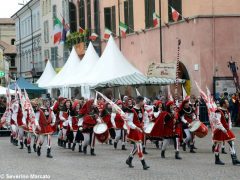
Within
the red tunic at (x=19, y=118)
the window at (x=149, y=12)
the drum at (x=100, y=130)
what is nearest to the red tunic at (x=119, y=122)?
the drum at (x=100, y=130)

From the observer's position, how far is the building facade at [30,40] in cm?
6950

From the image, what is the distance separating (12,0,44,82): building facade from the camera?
6950 cm

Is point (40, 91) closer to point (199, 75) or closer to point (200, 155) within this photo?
point (199, 75)

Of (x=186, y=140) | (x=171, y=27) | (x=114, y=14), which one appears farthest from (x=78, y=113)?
(x=114, y=14)

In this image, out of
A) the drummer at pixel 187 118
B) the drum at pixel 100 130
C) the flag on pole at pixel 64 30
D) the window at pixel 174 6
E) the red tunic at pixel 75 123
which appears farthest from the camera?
the flag on pole at pixel 64 30

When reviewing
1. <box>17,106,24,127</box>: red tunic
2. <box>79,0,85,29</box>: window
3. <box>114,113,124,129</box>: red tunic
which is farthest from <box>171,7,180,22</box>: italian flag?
<box>79,0,85,29</box>: window

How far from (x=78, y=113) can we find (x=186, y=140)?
3.41m

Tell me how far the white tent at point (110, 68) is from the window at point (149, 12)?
596 cm

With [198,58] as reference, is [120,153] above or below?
below

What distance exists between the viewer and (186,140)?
19859mm

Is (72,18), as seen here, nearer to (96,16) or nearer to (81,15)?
(81,15)

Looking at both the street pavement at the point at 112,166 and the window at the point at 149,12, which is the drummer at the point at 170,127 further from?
the window at the point at 149,12

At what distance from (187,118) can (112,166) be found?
13.0ft

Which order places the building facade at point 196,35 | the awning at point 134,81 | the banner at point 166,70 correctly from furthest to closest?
1. the building facade at point 196,35
2. the awning at point 134,81
3. the banner at point 166,70
